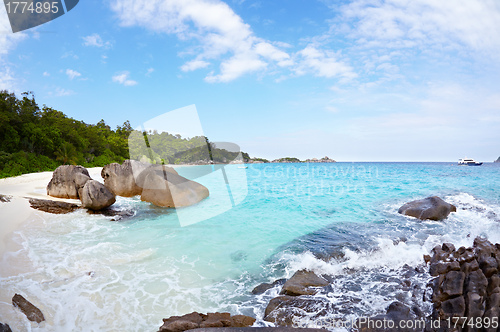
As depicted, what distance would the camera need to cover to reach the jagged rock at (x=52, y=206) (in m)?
10.8

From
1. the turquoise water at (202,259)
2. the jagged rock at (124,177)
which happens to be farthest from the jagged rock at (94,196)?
the jagged rock at (124,177)

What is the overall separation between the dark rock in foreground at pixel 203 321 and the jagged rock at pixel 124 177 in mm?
11855

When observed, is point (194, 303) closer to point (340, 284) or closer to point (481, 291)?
point (340, 284)

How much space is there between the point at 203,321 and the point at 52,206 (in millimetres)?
10661

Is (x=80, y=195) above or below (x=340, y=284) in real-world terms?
above

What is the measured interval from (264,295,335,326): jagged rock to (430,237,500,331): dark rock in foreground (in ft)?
6.16

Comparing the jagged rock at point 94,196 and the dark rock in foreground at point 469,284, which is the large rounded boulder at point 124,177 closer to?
the jagged rock at point 94,196

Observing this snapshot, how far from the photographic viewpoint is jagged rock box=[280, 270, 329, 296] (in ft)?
17.1

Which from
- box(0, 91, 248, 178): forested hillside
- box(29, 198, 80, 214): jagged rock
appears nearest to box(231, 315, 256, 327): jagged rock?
box(29, 198, 80, 214): jagged rock

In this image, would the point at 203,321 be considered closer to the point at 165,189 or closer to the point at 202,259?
the point at 202,259

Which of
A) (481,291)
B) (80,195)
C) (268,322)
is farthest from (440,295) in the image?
(80,195)

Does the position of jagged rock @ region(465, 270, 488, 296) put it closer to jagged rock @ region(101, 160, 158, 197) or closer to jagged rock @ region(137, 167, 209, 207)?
jagged rock @ region(137, 167, 209, 207)

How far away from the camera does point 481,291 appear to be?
4.37m

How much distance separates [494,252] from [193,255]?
24.1ft
